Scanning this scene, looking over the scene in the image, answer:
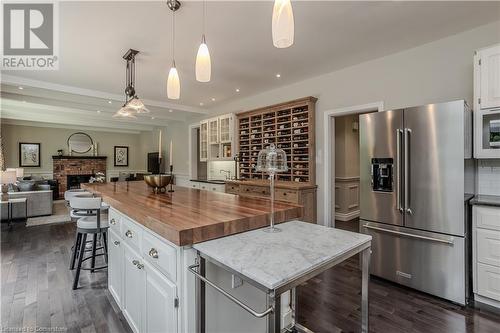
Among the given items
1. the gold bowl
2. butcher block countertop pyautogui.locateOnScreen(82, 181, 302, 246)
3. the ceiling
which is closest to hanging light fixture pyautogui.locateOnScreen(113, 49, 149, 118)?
the ceiling

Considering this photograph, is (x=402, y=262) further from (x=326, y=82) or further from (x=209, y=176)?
(x=209, y=176)

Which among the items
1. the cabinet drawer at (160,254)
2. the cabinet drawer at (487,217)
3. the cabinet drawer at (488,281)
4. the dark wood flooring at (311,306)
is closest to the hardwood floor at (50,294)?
the dark wood flooring at (311,306)

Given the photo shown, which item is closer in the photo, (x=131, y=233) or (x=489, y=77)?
(x=131, y=233)

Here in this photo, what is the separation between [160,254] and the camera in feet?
4.51

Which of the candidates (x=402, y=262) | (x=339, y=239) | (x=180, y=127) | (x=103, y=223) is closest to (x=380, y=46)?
(x=402, y=262)

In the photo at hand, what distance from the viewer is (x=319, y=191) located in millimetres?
4117

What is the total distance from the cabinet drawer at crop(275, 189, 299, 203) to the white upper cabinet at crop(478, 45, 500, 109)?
2.34m

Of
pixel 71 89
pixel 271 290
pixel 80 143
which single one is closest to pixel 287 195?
pixel 271 290

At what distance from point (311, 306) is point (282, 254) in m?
1.51

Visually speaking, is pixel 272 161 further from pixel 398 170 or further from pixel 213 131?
pixel 213 131

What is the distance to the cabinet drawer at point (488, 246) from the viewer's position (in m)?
2.13

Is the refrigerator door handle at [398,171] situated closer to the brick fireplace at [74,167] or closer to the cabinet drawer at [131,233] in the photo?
the cabinet drawer at [131,233]

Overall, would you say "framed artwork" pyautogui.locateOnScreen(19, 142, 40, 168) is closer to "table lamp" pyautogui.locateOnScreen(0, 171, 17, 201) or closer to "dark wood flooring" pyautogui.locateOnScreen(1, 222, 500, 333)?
"table lamp" pyautogui.locateOnScreen(0, 171, 17, 201)

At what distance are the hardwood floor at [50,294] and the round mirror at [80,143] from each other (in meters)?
7.12
